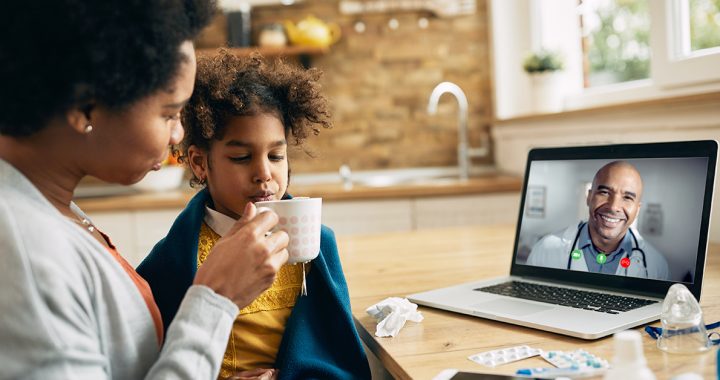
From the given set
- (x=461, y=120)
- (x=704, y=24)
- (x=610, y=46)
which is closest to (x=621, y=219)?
(x=704, y=24)

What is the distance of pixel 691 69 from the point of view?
81.0 inches

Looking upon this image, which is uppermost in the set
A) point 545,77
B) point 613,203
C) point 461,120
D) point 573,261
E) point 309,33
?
point 309,33

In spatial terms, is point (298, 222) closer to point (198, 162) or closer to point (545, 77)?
point (198, 162)

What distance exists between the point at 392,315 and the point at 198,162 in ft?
1.65

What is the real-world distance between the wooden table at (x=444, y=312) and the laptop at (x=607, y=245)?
0.04m

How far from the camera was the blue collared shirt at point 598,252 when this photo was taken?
1.19 m

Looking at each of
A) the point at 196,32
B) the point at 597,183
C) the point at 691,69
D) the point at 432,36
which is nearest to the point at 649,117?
the point at 691,69

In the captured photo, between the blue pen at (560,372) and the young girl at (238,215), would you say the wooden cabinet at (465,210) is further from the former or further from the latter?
the blue pen at (560,372)

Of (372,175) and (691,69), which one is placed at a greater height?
(691,69)

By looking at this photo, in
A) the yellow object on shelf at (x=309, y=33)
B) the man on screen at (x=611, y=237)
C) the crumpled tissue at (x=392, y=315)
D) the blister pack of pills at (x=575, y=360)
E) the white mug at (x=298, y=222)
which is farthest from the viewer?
the yellow object on shelf at (x=309, y=33)

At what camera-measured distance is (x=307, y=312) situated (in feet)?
3.84

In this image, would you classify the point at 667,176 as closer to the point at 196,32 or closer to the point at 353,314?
the point at 353,314

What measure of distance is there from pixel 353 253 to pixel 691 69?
120 centimetres

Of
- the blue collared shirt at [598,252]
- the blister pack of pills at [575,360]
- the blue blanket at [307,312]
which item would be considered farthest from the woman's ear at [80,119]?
the blue collared shirt at [598,252]
